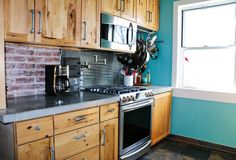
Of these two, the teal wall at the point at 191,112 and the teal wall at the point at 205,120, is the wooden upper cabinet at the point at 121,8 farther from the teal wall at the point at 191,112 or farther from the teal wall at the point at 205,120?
the teal wall at the point at 205,120

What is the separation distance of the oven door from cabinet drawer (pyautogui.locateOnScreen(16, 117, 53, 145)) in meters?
0.90

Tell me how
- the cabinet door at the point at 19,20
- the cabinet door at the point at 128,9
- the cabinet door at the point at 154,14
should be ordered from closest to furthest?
the cabinet door at the point at 19,20
the cabinet door at the point at 128,9
the cabinet door at the point at 154,14

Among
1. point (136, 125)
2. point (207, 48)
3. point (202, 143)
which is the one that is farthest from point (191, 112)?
point (136, 125)

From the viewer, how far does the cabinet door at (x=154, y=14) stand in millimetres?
3172

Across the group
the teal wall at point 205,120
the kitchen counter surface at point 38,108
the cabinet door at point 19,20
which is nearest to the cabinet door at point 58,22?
the cabinet door at point 19,20

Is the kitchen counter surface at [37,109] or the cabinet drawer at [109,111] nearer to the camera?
the kitchen counter surface at [37,109]

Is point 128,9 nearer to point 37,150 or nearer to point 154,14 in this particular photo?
point 154,14

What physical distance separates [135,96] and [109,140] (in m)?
0.62

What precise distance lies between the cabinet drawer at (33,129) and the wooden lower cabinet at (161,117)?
170cm

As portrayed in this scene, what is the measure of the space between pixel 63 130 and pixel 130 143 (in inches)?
41.5

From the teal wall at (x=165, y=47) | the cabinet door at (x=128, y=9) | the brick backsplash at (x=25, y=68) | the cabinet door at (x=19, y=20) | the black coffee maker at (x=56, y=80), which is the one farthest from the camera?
the teal wall at (x=165, y=47)

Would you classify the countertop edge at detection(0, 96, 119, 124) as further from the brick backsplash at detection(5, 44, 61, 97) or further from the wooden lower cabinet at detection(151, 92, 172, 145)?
the wooden lower cabinet at detection(151, 92, 172, 145)

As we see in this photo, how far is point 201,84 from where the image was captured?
10.2 ft

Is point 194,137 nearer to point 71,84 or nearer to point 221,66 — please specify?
point 221,66
